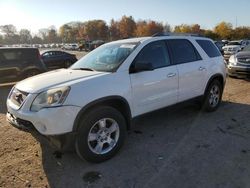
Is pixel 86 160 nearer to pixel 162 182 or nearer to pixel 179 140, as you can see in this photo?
pixel 162 182

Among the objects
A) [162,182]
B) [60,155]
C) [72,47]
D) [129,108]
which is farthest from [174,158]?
[72,47]

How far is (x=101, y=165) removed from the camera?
4.14 m

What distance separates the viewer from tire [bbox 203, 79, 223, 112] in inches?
250

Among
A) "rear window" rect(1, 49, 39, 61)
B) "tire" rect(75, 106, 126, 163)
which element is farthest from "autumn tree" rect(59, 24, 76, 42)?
"tire" rect(75, 106, 126, 163)

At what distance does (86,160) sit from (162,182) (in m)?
1.14

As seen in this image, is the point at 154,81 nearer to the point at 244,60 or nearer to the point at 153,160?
the point at 153,160

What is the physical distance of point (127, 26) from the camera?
99375 millimetres

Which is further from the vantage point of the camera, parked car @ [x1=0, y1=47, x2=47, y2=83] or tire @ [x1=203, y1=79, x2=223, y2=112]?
parked car @ [x1=0, y1=47, x2=47, y2=83]

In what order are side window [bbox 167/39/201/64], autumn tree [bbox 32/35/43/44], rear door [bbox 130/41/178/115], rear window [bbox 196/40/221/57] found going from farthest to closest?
autumn tree [bbox 32/35/43/44] → rear window [bbox 196/40/221/57] → side window [bbox 167/39/201/64] → rear door [bbox 130/41/178/115]

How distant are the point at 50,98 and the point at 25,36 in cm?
13247

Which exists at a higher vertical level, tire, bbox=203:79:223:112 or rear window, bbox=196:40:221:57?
rear window, bbox=196:40:221:57

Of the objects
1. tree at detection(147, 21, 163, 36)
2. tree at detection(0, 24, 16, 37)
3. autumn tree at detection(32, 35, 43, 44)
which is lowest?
autumn tree at detection(32, 35, 43, 44)

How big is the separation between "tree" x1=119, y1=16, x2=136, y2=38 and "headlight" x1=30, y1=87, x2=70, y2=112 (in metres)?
96.3

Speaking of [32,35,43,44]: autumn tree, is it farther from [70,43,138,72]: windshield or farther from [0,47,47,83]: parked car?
[70,43,138,72]: windshield
